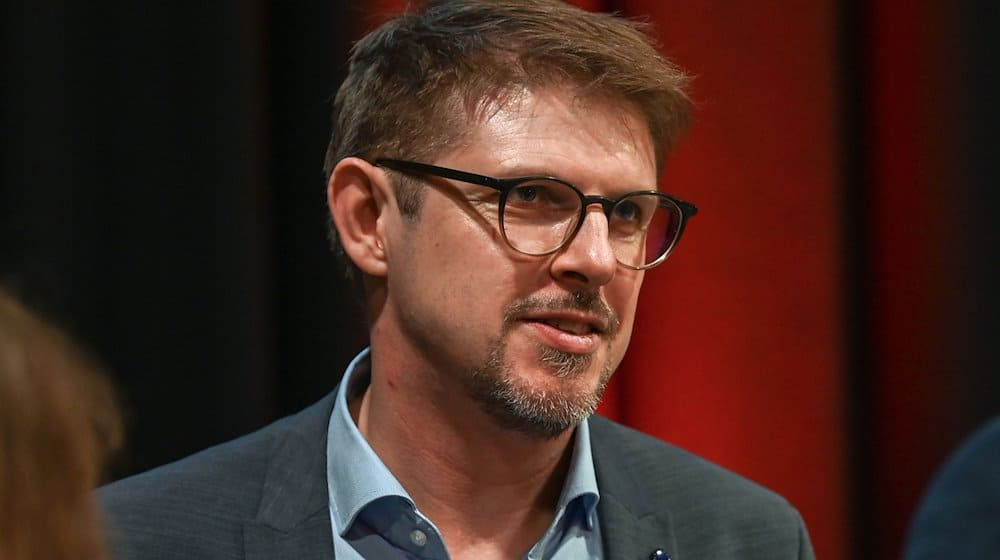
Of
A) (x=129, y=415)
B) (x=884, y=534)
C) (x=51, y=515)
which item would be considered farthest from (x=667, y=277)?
(x=51, y=515)

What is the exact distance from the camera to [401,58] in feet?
5.67

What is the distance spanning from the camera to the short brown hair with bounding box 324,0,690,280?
161 cm

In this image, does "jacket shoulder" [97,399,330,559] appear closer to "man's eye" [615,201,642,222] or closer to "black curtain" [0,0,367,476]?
"black curtain" [0,0,367,476]

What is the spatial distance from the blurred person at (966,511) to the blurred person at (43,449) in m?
0.55

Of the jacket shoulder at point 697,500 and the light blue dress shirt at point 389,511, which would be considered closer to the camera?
the light blue dress shirt at point 389,511

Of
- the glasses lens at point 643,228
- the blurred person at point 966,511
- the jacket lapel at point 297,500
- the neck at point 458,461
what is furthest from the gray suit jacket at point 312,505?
the blurred person at point 966,511

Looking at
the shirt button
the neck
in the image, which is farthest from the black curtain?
the shirt button

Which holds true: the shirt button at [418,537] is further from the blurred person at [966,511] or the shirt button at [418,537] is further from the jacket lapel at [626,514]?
the blurred person at [966,511]

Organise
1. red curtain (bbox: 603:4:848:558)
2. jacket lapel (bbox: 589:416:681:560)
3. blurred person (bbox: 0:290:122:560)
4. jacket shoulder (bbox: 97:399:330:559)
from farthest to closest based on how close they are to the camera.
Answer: red curtain (bbox: 603:4:848:558), jacket lapel (bbox: 589:416:681:560), jacket shoulder (bbox: 97:399:330:559), blurred person (bbox: 0:290:122:560)

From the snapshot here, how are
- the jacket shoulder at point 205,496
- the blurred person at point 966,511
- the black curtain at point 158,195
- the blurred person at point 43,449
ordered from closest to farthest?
1. the blurred person at point 966,511
2. the blurred person at point 43,449
3. the jacket shoulder at point 205,496
4. the black curtain at point 158,195

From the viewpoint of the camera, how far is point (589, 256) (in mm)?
1540

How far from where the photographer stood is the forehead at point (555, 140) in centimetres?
156

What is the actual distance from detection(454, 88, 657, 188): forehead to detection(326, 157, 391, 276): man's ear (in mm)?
154

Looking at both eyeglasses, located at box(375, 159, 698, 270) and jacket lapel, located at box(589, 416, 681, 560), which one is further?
jacket lapel, located at box(589, 416, 681, 560)
